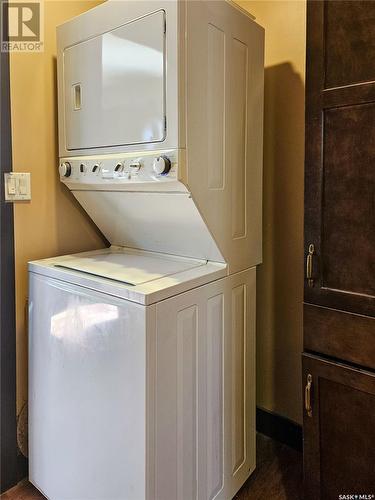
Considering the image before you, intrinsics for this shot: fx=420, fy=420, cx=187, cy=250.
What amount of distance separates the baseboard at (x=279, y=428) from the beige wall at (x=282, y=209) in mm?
35

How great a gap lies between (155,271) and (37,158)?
2.52 ft

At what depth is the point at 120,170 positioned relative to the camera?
60.1 inches

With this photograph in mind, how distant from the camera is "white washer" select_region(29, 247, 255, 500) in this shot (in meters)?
1.31

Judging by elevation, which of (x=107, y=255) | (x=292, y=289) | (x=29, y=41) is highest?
(x=29, y=41)

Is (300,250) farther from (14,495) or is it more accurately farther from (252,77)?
A: (14,495)

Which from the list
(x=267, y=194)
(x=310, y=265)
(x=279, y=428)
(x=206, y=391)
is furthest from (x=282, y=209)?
(x=279, y=428)

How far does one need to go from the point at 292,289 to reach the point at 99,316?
97cm

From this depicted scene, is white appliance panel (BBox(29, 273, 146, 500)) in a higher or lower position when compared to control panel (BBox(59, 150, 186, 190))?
lower

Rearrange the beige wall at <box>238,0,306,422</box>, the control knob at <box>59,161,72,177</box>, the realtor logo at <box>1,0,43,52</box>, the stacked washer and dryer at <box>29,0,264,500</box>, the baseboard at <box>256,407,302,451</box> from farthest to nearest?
the baseboard at <box>256,407,302,451</box>
the beige wall at <box>238,0,306,422</box>
the control knob at <box>59,161,72,177</box>
the realtor logo at <box>1,0,43,52</box>
the stacked washer and dryer at <box>29,0,264,500</box>

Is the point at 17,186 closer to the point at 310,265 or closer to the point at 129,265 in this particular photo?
the point at 129,265

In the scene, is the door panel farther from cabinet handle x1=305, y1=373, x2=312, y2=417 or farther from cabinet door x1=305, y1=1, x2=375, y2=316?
cabinet handle x1=305, y1=373, x2=312, y2=417

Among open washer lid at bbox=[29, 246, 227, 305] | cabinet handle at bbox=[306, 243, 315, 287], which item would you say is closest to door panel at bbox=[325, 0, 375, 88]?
cabinet handle at bbox=[306, 243, 315, 287]

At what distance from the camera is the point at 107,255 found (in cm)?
189

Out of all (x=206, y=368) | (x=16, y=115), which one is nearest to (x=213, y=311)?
(x=206, y=368)
